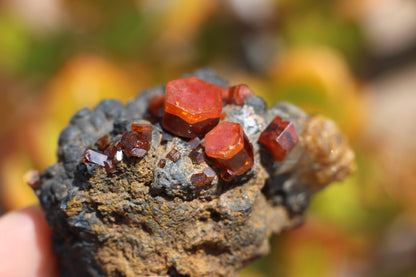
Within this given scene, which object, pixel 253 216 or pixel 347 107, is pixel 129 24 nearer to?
pixel 347 107

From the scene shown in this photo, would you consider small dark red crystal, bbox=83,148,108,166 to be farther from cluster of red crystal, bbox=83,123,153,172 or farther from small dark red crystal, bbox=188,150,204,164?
small dark red crystal, bbox=188,150,204,164

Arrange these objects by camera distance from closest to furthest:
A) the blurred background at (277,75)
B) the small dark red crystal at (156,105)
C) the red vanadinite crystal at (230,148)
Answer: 1. the red vanadinite crystal at (230,148)
2. the small dark red crystal at (156,105)
3. the blurred background at (277,75)

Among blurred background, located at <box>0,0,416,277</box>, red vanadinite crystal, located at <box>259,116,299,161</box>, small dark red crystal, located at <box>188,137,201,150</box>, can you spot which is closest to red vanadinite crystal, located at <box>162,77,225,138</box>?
small dark red crystal, located at <box>188,137,201,150</box>

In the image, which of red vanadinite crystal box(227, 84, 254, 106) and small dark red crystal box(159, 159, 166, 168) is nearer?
small dark red crystal box(159, 159, 166, 168)

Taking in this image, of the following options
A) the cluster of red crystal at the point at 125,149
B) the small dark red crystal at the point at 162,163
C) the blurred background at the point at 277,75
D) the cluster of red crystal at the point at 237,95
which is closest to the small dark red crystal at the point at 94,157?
the cluster of red crystal at the point at 125,149

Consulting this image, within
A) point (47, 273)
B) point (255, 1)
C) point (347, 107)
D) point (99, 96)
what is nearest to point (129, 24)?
point (99, 96)

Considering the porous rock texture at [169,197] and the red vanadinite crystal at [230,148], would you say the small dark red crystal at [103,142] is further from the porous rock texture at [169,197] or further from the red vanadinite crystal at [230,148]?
the red vanadinite crystal at [230,148]
